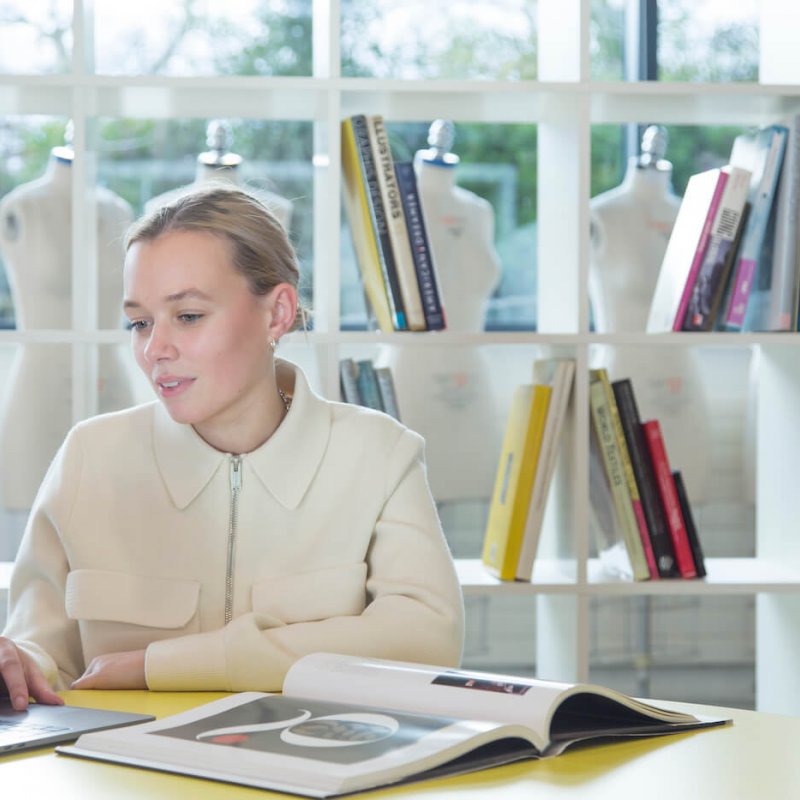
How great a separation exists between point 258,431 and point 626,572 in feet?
2.94

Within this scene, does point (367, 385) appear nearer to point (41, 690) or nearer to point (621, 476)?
point (621, 476)

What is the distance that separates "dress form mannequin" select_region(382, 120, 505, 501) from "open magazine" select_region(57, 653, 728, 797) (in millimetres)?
1322

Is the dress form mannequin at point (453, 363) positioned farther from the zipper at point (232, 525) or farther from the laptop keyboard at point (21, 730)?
the laptop keyboard at point (21, 730)

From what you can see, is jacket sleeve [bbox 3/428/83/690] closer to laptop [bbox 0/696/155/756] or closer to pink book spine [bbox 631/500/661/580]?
laptop [bbox 0/696/155/756]

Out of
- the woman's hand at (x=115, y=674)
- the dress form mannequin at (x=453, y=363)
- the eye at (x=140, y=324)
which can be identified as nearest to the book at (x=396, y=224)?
the dress form mannequin at (x=453, y=363)

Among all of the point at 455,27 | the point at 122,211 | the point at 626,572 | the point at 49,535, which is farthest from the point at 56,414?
the point at 455,27

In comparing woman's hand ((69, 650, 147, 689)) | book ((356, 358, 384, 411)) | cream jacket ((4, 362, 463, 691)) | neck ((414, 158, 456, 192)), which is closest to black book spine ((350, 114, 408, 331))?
book ((356, 358, 384, 411))

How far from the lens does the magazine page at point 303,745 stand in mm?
884

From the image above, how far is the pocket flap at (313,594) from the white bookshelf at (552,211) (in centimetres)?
60

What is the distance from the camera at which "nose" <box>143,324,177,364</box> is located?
160 centimetres

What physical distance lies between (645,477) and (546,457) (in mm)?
190

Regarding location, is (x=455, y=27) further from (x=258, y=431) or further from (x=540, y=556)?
(x=258, y=431)

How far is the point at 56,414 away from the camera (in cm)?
239

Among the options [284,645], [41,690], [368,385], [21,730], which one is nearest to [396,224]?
[368,385]
